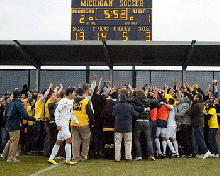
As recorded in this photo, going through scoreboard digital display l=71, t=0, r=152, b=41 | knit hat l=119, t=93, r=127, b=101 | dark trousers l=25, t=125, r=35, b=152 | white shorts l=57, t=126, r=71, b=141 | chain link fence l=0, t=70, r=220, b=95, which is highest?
scoreboard digital display l=71, t=0, r=152, b=41

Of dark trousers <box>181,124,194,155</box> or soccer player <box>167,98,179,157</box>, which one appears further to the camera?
dark trousers <box>181,124,194,155</box>

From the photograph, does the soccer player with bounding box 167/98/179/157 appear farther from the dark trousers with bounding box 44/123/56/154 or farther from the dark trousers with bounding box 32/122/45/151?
the dark trousers with bounding box 32/122/45/151

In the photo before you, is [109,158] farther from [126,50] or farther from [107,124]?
[126,50]

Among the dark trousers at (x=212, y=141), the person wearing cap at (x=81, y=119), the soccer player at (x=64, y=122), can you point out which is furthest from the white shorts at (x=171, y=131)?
the soccer player at (x=64, y=122)

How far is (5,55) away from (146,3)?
8.24 m

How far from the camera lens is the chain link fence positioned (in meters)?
17.3

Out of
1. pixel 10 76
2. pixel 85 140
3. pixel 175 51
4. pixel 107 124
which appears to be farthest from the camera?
pixel 10 76

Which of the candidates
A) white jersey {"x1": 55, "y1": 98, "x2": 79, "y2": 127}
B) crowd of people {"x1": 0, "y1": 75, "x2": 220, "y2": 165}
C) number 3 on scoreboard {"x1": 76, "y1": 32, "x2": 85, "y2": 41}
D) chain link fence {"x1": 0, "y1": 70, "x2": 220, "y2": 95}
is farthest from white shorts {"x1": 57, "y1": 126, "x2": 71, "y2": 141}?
chain link fence {"x1": 0, "y1": 70, "x2": 220, "y2": 95}

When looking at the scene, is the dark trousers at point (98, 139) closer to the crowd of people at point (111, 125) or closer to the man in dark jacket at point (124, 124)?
the crowd of people at point (111, 125)

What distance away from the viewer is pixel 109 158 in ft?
31.7

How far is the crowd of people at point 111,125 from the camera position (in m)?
8.48

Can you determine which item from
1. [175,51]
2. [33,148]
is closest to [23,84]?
[33,148]

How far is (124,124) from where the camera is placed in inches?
344

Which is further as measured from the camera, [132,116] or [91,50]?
[91,50]
